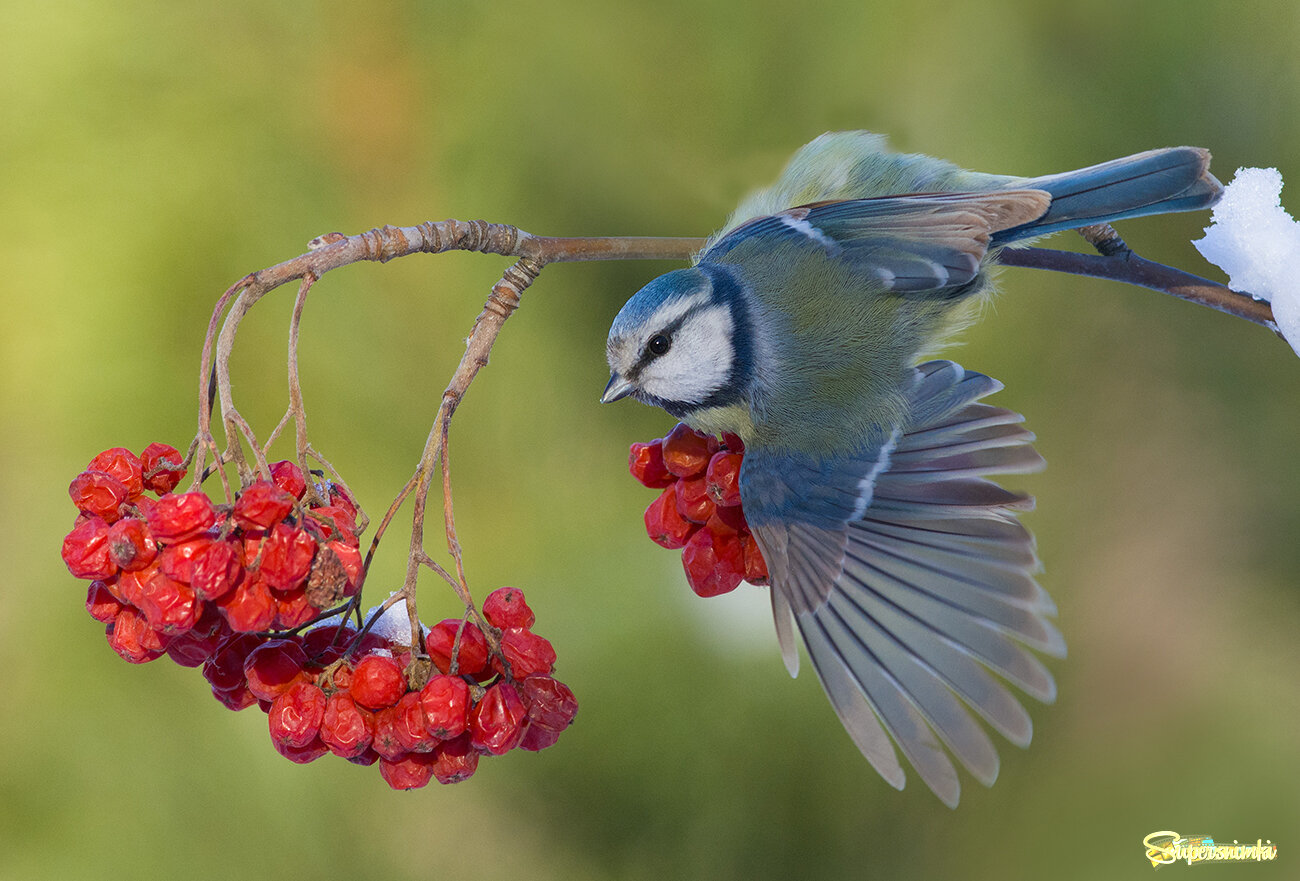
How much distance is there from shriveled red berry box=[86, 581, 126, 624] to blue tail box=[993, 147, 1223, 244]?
3.14 ft

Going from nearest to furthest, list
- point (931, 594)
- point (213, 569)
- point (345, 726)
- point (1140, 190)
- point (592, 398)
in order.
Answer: point (213, 569) → point (345, 726) → point (931, 594) → point (1140, 190) → point (592, 398)

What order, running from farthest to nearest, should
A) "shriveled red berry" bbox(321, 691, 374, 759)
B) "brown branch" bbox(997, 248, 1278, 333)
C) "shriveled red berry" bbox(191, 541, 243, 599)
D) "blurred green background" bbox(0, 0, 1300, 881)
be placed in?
"blurred green background" bbox(0, 0, 1300, 881), "brown branch" bbox(997, 248, 1278, 333), "shriveled red berry" bbox(321, 691, 374, 759), "shriveled red berry" bbox(191, 541, 243, 599)

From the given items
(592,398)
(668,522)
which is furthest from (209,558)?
(592,398)

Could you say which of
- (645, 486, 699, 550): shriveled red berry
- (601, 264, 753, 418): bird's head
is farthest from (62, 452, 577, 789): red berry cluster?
(601, 264, 753, 418): bird's head

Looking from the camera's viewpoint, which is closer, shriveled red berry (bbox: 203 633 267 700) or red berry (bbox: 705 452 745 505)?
shriveled red berry (bbox: 203 633 267 700)

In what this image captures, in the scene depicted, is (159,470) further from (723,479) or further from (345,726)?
(723,479)

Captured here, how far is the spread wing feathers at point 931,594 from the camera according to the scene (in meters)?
0.93

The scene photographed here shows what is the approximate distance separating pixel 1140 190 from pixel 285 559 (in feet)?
3.10

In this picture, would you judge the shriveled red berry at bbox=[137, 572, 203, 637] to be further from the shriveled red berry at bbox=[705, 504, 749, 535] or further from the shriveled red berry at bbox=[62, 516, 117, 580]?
the shriveled red berry at bbox=[705, 504, 749, 535]

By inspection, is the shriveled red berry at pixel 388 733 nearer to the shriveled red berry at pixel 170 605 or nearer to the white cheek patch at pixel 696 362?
the shriveled red berry at pixel 170 605

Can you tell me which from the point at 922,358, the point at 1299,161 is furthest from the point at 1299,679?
the point at 922,358

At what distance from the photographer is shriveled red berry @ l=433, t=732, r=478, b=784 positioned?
37.4 inches

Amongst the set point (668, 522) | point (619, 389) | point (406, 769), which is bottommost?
point (406, 769)

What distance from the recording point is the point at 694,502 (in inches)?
45.1
